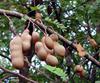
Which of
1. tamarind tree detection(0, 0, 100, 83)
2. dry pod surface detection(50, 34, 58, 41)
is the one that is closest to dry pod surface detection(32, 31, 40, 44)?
tamarind tree detection(0, 0, 100, 83)

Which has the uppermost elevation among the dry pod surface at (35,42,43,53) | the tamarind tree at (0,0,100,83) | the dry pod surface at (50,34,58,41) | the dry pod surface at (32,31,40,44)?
the dry pod surface at (32,31,40,44)

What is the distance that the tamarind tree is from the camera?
195 centimetres

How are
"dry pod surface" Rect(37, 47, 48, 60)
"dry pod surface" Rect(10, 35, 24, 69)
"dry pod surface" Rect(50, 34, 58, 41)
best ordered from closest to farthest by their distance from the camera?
"dry pod surface" Rect(10, 35, 24, 69)
"dry pod surface" Rect(37, 47, 48, 60)
"dry pod surface" Rect(50, 34, 58, 41)

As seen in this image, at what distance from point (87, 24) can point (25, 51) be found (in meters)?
2.49

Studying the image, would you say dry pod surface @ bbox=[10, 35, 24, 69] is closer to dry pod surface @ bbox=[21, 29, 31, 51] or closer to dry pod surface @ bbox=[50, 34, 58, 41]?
dry pod surface @ bbox=[21, 29, 31, 51]

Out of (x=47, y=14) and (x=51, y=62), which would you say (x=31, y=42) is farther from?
(x=47, y=14)

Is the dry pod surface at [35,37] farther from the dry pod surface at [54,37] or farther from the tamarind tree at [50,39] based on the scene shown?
the dry pod surface at [54,37]

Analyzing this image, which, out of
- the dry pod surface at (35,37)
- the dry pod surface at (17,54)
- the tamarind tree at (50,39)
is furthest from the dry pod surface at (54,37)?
the dry pod surface at (17,54)

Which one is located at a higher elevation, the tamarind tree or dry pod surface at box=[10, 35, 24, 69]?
dry pod surface at box=[10, 35, 24, 69]

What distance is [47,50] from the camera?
1940mm

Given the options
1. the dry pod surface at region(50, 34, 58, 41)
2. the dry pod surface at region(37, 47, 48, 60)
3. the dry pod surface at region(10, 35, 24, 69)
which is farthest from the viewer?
the dry pod surface at region(50, 34, 58, 41)

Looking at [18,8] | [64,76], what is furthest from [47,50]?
[18,8]

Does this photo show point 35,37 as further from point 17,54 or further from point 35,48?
point 17,54

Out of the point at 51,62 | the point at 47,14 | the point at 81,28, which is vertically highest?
the point at 51,62
